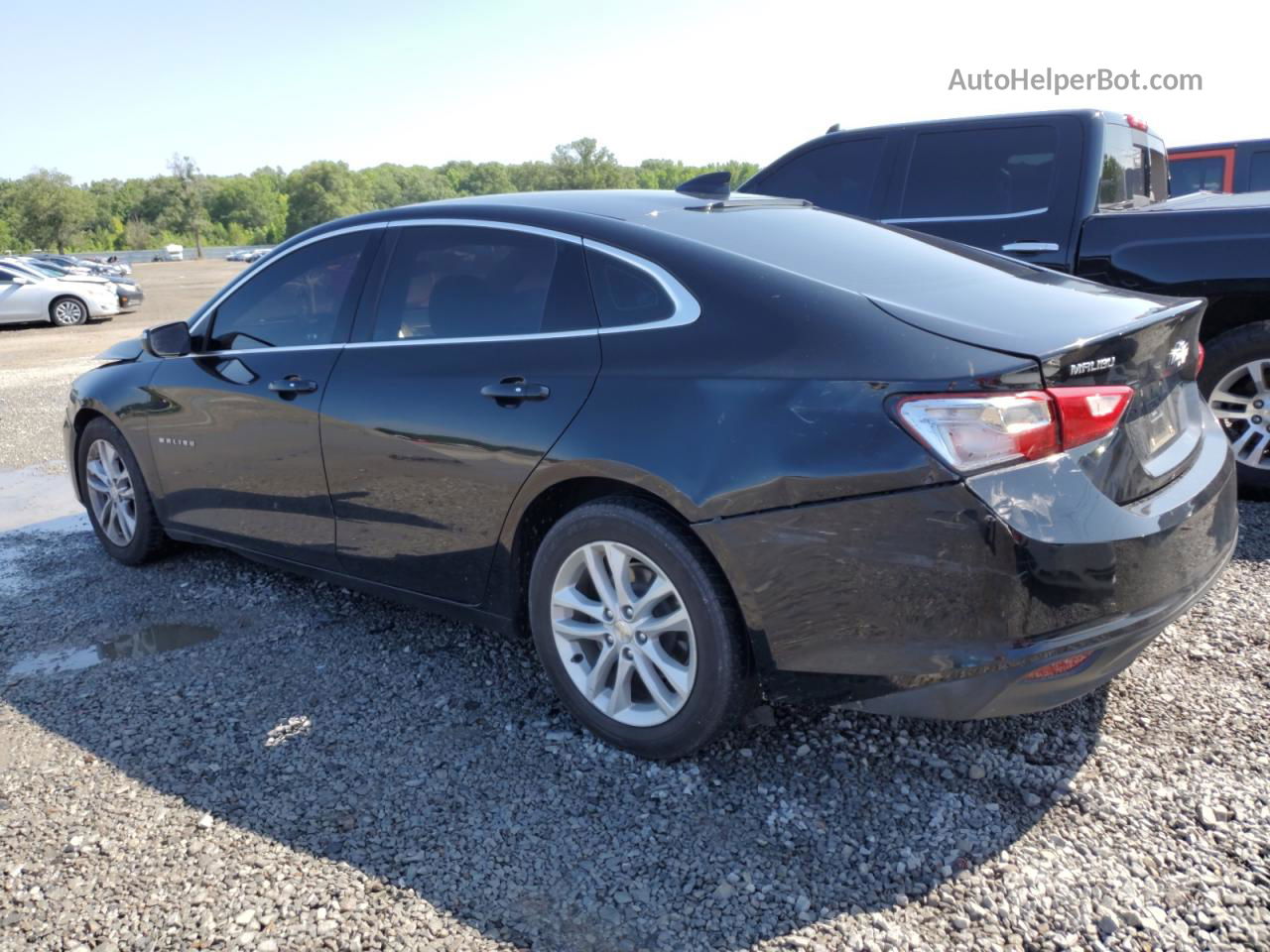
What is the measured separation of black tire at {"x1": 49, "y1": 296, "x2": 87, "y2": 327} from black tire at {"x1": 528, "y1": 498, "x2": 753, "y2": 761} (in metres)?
22.1

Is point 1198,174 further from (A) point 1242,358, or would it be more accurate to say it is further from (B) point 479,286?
(B) point 479,286

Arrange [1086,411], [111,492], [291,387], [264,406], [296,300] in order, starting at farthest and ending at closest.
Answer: [111,492] < [296,300] < [264,406] < [291,387] < [1086,411]

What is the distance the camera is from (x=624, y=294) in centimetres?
312

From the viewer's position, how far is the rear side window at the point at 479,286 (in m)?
3.28

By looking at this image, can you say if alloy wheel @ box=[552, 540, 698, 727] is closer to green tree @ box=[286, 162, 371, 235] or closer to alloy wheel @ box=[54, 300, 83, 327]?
alloy wheel @ box=[54, 300, 83, 327]

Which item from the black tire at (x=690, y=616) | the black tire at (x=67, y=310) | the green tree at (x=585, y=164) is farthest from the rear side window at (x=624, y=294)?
the green tree at (x=585, y=164)

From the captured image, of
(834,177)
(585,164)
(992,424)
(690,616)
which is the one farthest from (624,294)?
(585,164)

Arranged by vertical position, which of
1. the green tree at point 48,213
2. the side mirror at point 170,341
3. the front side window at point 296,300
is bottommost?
the side mirror at point 170,341

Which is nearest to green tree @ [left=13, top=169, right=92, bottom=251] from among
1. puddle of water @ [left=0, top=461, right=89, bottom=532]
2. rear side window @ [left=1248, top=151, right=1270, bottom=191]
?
puddle of water @ [left=0, top=461, right=89, bottom=532]

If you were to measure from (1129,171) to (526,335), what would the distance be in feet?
15.5

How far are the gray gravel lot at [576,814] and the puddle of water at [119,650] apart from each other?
0.05 m

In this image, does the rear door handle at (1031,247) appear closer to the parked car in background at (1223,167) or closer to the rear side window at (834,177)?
the rear side window at (834,177)

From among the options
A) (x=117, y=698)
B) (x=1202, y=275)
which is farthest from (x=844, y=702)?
(x=1202, y=275)

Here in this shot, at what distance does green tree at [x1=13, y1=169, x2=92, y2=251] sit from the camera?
81.5 m
